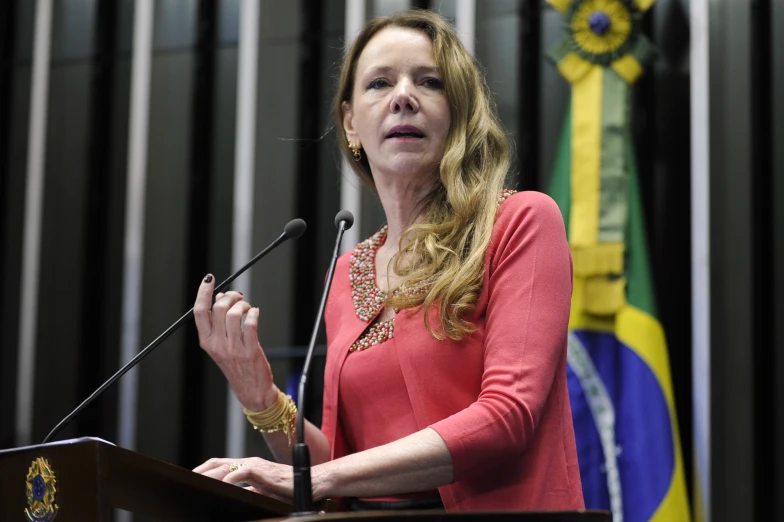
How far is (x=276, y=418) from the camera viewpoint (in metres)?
1.66

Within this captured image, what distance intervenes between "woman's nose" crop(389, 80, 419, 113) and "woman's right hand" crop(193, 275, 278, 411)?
0.47m

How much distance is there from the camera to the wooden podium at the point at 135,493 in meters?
1.03

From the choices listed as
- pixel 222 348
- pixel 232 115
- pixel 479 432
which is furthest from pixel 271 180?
pixel 479 432

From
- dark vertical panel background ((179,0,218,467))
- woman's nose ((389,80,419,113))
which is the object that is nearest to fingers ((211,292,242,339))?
woman's nose ((389,80,419,113))

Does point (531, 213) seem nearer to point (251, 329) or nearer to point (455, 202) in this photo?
point (455, 202)

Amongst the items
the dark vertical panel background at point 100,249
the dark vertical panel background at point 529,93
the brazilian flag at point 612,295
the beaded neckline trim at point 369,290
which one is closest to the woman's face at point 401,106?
the beaded neckline trim at point 369,290

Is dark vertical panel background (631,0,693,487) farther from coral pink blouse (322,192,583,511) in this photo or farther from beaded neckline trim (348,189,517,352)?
coral pink blouse (322,192,583,511)

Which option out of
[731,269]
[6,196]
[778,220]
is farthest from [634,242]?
[6,196]

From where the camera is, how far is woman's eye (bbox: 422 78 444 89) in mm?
1736

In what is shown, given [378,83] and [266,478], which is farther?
[378,83]

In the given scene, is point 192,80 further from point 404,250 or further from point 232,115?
point 404,250

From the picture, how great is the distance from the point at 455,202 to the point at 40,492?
79 cm

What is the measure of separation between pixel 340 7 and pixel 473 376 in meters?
2.40

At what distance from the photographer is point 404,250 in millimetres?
1655
